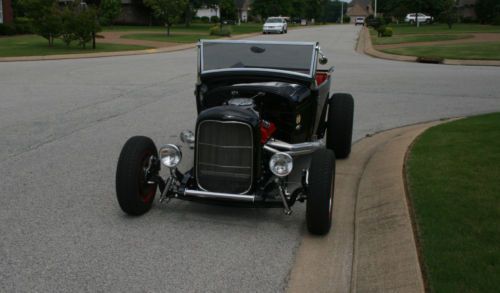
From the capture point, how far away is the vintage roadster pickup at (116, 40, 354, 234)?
4926 mm

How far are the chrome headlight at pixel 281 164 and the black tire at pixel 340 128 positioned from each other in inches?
94.6

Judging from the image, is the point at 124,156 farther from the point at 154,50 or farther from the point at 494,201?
the point at 154,50

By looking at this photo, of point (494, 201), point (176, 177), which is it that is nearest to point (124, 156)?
point (176, 177)

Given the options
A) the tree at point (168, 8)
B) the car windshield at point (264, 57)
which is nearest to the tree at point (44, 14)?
the tree at point (168, 8)

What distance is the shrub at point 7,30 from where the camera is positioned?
37.0 metres

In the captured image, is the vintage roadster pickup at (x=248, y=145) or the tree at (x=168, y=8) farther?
the tree at (x=168, y=8)

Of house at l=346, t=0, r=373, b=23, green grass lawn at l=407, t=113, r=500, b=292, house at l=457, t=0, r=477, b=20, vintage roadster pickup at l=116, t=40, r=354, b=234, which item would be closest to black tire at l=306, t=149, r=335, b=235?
vintage roadster pickup at l=116, t=40, r=354, b=234

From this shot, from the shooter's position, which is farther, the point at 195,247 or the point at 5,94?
the point at 5,94

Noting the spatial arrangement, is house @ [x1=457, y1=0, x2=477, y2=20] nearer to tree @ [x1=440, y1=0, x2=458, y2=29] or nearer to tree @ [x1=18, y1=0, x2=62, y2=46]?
tree @ [x1=440, y1=0, x2=458, y2=29]

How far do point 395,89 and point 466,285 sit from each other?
10.7m

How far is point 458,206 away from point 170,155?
2.56 meters

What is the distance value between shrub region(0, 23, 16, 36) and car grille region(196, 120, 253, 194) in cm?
3630

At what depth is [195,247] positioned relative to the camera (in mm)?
4590

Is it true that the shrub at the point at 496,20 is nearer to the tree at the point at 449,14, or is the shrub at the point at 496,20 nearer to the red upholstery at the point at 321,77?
the tree at the point at 449,14
